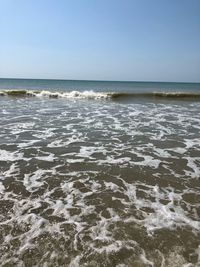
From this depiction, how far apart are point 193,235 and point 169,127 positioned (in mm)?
9234

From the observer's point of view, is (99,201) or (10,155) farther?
(10,155)

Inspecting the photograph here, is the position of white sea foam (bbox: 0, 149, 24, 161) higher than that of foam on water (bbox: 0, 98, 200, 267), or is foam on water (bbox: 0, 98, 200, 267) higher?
white sea foam (bbox: 0, 149, 24, 161)

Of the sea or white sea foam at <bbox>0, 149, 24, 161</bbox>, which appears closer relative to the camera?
the sea

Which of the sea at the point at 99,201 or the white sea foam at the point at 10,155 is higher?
the white sea foam at the point at 10,155

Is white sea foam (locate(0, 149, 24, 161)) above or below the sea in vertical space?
above

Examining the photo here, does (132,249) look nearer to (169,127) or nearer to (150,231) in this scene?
(150,231)

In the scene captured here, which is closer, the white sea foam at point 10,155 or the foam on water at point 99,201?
the foam on water at point 99,201

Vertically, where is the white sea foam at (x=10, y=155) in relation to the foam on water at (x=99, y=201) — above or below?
above

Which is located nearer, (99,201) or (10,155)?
(99,201)

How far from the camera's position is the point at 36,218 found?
4855 mm

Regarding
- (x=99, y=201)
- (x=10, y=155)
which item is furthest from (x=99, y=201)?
(x=10, y=155)

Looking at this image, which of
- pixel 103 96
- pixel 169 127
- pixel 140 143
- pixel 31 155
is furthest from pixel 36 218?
pixel 103 96

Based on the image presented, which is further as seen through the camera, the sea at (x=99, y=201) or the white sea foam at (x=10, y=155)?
the white sea foam at (x=10, y=155)

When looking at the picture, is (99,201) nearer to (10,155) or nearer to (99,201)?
(99,201)
